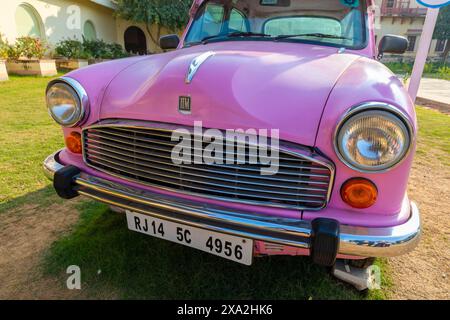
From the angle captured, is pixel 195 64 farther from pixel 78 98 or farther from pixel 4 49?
pixel 4 49

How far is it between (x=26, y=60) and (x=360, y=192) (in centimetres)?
1140

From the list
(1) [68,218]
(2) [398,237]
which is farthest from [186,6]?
(2) [398,237]

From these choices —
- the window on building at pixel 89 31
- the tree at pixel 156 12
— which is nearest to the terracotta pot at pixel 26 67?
the window on building at pixel 89 31

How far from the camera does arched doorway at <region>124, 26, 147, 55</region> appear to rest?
19.9m

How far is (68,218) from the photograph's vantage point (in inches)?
104

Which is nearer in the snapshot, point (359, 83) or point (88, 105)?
point (359, 83)

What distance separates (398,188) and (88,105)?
68.1 inches

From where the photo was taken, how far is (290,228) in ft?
4.53

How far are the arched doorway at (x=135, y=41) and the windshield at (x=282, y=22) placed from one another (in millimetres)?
18899

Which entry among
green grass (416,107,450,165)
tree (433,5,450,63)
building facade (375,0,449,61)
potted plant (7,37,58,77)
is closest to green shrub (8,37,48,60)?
potted plant (7,37,58,77)

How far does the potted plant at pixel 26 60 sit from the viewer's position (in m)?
9.83

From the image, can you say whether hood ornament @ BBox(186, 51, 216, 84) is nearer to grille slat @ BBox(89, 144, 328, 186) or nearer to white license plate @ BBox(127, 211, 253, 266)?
grille slat @ BBox(89, 144, 328, 186)
